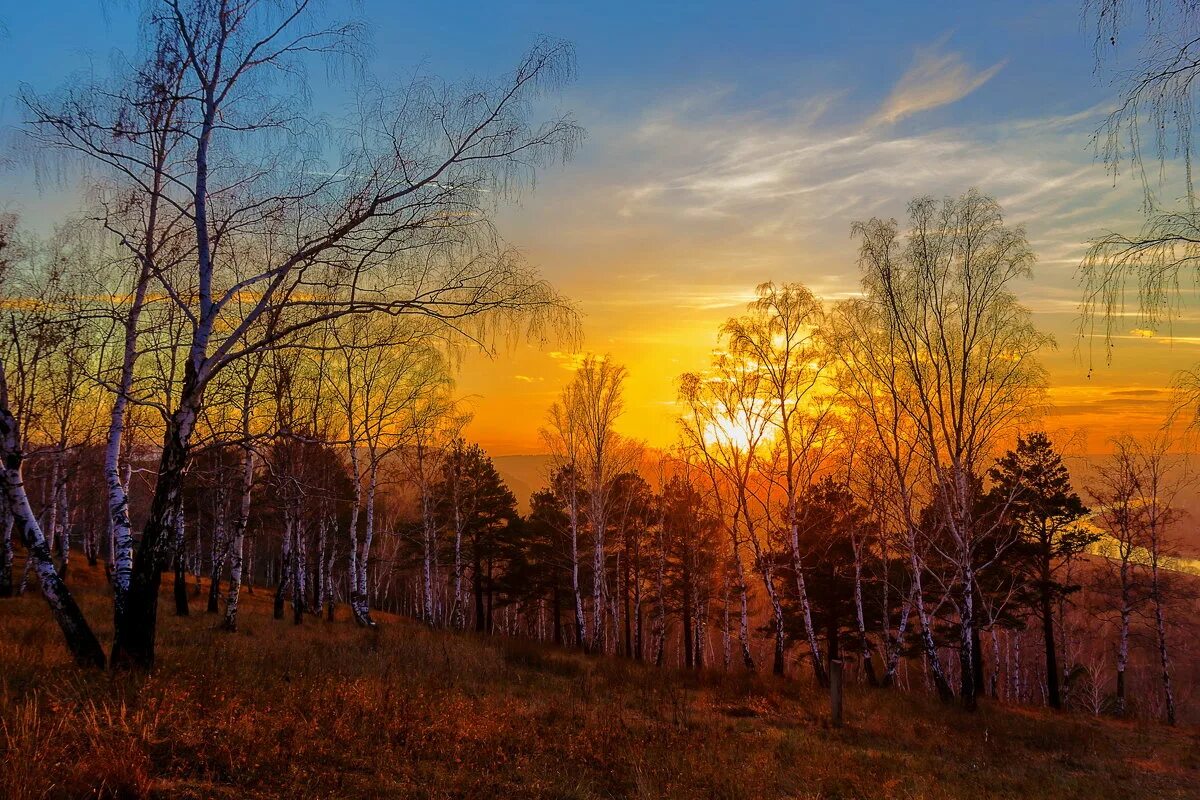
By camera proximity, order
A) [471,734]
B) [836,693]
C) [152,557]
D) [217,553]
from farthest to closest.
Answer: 1. [217,553]
2. [836,693]
3. [471,734]
4. [152,557]

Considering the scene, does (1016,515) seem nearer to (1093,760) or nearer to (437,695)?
(1093,760)

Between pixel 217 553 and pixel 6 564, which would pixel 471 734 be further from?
pixel 217 553

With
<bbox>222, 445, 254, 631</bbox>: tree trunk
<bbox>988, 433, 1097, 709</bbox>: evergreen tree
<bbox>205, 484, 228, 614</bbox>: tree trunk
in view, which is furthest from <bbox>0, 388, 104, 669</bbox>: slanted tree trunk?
<bbox>988, 433, 1097, 709</bbox>: evergreen tree

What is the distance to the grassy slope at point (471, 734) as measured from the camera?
529cm

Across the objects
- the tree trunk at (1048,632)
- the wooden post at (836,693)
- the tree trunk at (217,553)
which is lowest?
the tree trunk at (1048,632)

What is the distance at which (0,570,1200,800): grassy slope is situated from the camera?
17.3 ft

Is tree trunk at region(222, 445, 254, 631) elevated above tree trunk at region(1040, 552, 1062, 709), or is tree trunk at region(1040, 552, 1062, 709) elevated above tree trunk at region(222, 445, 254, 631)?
tree trunk at region(222, 445, 254, 631)

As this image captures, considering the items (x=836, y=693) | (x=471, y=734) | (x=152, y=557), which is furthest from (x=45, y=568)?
(x=836, y=693)

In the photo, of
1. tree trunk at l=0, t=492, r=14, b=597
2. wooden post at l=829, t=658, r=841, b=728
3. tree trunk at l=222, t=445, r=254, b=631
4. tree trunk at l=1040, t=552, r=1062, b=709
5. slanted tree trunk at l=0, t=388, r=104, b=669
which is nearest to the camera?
slanted tree trunk at l=0, t=388, r=104, b=669

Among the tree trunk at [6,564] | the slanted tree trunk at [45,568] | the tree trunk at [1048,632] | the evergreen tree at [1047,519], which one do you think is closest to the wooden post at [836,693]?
the slanted tree trunk at [45,568]

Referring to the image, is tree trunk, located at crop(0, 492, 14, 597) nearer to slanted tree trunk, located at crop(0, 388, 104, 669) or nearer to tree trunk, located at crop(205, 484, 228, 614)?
tree trunk, located at crop(205, 484, 228, 614)

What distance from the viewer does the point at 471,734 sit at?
24.9 feet

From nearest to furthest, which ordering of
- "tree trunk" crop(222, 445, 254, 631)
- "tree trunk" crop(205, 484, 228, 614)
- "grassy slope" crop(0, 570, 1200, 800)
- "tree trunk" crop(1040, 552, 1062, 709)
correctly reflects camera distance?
"grassy slope" crop(0, 570, 1200, 800)
"tree trunk" crop(222, 445, 254, 631)
"tree trunk" crop(205, 484, 228, 614)
"tree trunk" crop(1040, 552, 1062, 709)

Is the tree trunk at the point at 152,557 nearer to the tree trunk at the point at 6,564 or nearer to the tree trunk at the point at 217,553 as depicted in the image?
the tree trunk at the point at 217,553
